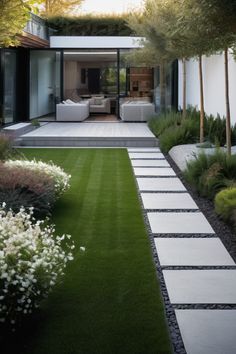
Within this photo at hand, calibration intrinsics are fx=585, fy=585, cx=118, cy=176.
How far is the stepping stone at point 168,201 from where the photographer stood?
7.77m

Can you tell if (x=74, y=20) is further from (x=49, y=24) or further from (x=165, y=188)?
(x=165, y=188)

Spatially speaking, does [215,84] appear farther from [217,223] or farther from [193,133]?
[217,223]

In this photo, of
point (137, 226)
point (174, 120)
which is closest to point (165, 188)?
point (137, 226)

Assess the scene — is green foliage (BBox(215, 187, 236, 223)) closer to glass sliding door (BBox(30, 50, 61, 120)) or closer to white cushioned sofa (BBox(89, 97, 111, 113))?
glass sliding door (BBox(30, 50, 61, 120))

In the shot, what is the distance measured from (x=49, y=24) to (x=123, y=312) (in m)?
21.3

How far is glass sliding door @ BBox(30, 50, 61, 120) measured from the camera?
23.8m

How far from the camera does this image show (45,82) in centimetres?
2450

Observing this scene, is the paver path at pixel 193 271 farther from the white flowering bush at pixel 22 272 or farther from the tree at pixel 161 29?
the tree at pixel 161 29

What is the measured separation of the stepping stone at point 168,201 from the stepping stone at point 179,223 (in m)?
0.44

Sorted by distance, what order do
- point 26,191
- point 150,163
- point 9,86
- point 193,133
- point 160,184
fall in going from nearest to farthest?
point 26,191, point 160,184, point 150,163, point 193,133, point 9,86

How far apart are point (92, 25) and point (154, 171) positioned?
14.9m

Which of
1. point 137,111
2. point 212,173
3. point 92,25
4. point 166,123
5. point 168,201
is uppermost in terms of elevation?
Answer: point 92,25

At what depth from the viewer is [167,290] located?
4.55 metres

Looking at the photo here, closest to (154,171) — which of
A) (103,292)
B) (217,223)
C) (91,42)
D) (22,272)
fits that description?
(217,223)
